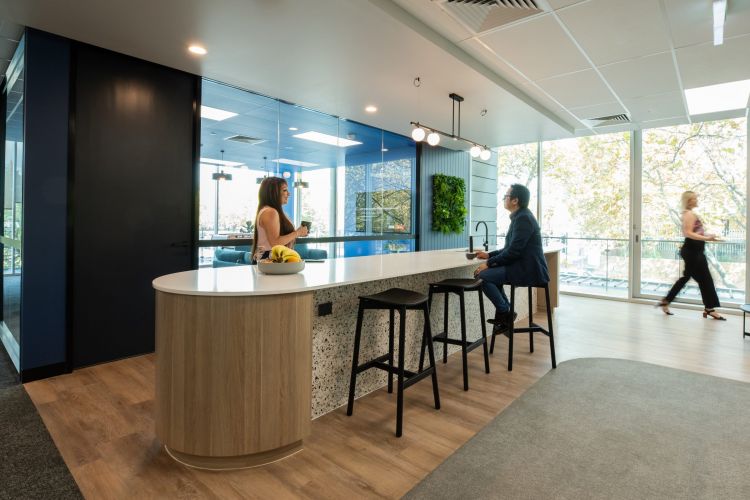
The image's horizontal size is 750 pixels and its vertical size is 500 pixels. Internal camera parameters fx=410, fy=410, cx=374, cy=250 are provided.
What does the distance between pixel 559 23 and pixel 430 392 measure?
2.98 metres

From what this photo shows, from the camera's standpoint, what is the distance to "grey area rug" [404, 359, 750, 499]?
1897 mm

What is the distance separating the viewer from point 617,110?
17.6ft

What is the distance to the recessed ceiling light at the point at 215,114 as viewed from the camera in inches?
165

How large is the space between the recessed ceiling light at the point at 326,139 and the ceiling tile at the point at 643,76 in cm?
317

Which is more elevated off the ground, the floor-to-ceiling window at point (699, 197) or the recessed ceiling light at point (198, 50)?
the recessed ceiling light at point (198, 50)

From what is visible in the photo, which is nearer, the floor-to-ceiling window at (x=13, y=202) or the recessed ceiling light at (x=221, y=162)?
the floor-to-ceiling window at (x=13, y=202)

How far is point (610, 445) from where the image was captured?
228 centimetres

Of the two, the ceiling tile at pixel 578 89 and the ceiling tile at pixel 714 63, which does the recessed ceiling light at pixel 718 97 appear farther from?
the ceiling tile at pixel 578 89

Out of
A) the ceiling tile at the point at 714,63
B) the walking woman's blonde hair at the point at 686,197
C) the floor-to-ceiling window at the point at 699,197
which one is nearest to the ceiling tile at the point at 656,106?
the ceiling tile at the point at 714,63

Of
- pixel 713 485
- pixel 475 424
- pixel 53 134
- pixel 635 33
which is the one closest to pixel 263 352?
pixel 475 424

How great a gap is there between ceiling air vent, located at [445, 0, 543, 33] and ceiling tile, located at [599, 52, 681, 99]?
145 centimetres

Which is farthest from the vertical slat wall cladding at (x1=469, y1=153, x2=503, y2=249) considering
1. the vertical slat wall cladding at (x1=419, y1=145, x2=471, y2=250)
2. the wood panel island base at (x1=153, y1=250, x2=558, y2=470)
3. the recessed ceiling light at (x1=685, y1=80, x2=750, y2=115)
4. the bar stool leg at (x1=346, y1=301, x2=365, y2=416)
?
the wood panel island base at (x1=153, y1=250, x2=558, y2=470)

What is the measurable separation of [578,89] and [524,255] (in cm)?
237

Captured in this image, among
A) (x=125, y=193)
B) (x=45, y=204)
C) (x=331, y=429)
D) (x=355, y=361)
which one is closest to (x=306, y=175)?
(x=125, y=193)
